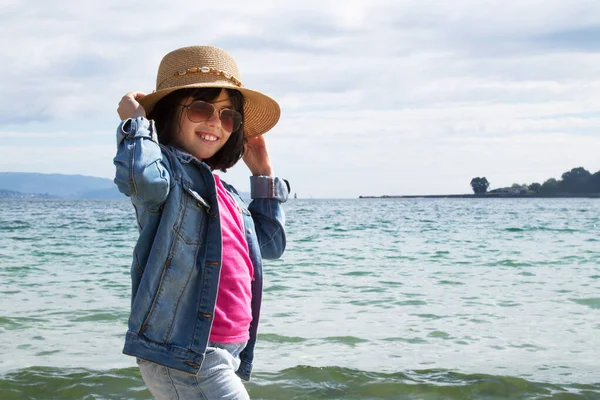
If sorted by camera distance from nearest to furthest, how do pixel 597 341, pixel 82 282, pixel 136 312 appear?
pixel 136 312 → pixel 597 341 → pixel 82 282

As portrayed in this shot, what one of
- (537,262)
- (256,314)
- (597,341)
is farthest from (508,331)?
(537,262)

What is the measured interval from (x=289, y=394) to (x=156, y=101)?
298 centimetres

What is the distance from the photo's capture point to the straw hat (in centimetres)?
261

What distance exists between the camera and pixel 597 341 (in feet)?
22.6

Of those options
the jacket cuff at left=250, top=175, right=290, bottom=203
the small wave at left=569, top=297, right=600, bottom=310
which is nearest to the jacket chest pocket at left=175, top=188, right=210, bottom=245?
the jacket cuff at left=250, top=175, right=290, bottom=203

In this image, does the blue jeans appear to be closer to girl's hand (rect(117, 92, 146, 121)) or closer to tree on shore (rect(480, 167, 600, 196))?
girl's hand (rect(117, 92, 146, 121))

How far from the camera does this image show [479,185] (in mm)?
162625

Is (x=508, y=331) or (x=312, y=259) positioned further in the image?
(x=312, y=259)

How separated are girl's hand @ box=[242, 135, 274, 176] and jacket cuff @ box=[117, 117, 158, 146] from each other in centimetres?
71

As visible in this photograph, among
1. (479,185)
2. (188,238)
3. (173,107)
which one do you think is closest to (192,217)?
(188,238)

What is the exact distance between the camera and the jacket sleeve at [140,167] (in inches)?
89.9

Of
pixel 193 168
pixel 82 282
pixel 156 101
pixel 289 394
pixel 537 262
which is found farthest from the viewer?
pixel 537 262

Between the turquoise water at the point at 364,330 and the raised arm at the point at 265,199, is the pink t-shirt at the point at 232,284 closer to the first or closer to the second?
the raised arm at the point at 265,199

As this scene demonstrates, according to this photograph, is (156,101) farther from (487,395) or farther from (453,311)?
(453,311)
